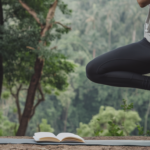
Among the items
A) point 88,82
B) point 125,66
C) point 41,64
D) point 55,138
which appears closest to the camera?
point 125,66

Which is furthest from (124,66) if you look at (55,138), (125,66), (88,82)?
(88,82)

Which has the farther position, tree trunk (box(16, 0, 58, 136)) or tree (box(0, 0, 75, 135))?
tree trunk (box(16, 0, 58, 136))

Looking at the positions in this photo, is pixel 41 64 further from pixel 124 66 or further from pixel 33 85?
pixel 124 66

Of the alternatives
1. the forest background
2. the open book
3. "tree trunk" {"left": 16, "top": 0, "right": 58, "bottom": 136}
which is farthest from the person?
the forest background

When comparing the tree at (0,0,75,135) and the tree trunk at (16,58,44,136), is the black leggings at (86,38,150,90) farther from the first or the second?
the tree trunk at (16,58,44,136)

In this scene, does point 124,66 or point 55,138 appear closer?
point 124,66

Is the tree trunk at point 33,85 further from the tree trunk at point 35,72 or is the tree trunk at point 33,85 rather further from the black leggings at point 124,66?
the black leggings at point 124,66

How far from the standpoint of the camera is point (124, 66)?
5.28 ft

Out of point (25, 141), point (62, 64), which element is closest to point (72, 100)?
point (62, 64)

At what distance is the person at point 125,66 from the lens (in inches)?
62.2

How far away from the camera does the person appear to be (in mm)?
1580

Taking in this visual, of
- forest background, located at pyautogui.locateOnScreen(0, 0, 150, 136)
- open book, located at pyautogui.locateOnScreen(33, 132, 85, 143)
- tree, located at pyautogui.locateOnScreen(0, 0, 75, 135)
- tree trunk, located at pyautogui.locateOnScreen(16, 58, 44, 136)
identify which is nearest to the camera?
open book, located at pyautogui.locateOnScreen(33, 132, 85, 143)

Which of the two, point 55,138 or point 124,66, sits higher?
point 124,66

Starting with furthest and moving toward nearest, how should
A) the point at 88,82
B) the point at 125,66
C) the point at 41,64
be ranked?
the point at 88,82 < the point at 41,64 < the point at 125,66
